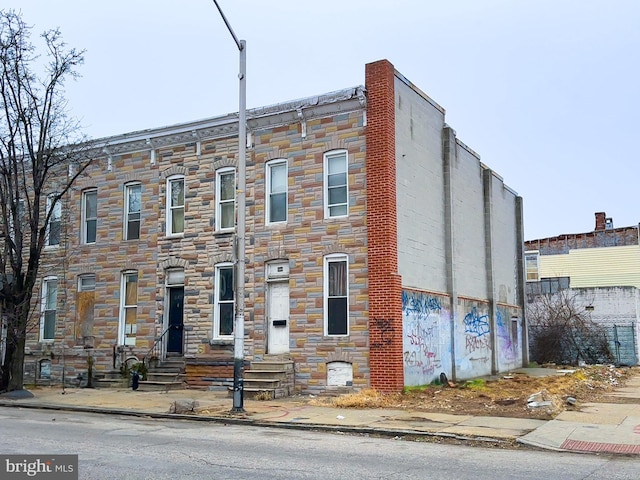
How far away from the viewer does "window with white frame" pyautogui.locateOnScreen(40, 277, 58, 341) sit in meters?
25.5

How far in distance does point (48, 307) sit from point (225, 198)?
28.2 feet

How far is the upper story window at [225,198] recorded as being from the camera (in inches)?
878

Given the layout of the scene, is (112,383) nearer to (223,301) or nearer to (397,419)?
(223,301)

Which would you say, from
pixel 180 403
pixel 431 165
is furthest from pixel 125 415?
pixel 431 165

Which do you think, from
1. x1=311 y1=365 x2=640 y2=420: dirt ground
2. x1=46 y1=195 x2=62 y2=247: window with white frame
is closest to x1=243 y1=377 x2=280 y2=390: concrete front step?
x1=311 y1=365 x2=640 y2=420: dirt ground

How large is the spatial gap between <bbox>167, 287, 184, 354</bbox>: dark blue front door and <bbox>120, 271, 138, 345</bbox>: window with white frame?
1.37 meters

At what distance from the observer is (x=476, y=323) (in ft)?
81.8

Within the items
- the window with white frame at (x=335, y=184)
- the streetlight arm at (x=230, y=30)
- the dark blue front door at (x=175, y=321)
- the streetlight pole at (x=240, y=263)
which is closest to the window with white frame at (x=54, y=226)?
the dark blue front door at (x=175, y=321)

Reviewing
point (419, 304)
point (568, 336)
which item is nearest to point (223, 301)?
point (419, 304)

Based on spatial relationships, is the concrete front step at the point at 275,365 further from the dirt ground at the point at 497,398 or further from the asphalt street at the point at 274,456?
the asphalt street at the point at 274,456

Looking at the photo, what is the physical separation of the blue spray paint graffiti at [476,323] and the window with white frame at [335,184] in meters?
6.82

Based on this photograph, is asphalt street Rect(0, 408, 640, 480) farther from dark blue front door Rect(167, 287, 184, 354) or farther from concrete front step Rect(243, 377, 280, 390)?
dark blue front door Rect(167, 287, 184, 354)

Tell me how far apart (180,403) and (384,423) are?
4962 mm

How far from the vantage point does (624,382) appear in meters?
24.0
